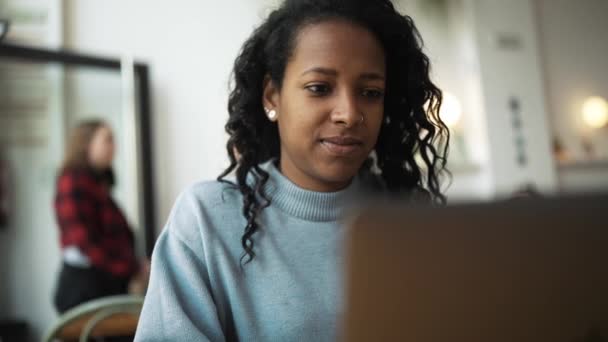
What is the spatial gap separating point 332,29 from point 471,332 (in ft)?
2.48

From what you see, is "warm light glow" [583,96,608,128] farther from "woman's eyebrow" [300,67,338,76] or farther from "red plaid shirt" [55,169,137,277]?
"woman's eyebrow" [300,67,338,76]

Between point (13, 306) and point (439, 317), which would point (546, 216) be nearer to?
point (439, 317)

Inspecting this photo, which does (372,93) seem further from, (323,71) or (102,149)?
(102,149)

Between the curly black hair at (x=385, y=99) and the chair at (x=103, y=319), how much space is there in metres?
0.59

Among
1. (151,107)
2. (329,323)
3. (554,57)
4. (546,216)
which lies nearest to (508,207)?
(546,216)

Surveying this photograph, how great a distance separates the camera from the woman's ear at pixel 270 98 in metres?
1.13

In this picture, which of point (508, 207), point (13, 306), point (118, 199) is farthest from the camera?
point (118, 199)

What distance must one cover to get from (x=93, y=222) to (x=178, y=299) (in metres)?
2.14

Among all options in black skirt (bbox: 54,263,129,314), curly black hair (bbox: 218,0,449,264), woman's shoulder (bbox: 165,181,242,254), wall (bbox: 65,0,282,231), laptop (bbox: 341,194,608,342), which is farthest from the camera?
wall (bbox: 65,0,282,231)

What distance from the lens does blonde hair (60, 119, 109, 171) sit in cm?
291

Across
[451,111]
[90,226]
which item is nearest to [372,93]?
[90,226]

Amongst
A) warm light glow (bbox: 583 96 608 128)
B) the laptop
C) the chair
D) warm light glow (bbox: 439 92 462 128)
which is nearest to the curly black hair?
the chair

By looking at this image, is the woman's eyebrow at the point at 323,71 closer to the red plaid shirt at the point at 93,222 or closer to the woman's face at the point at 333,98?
the woman's face at the point at 333,98

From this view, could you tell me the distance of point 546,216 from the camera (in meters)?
0.35
